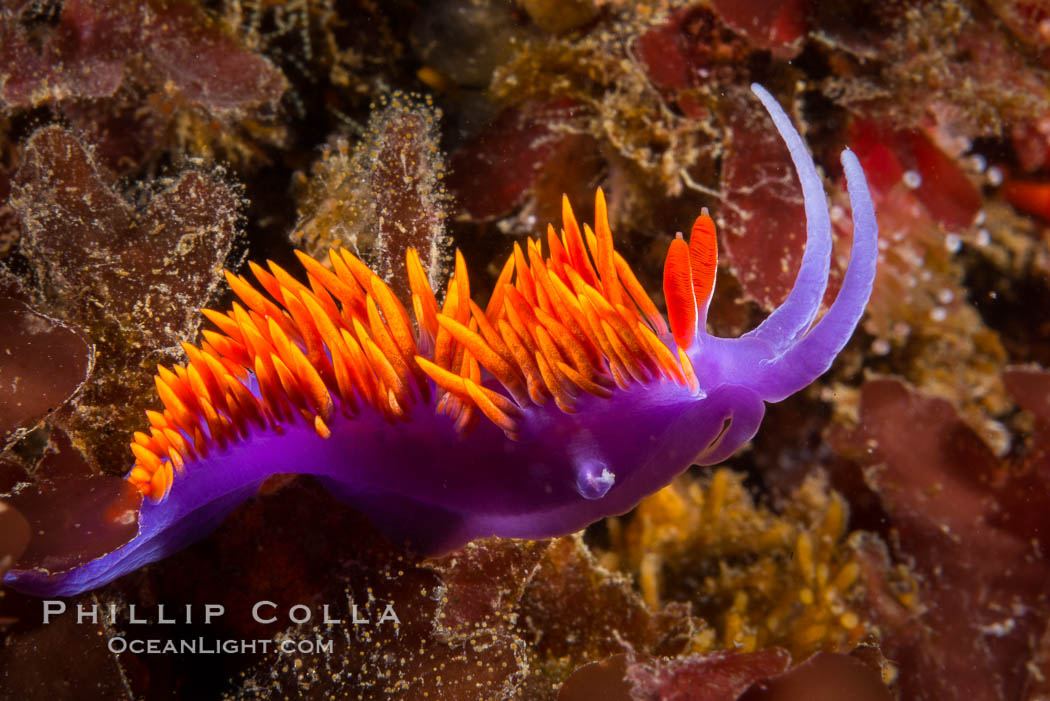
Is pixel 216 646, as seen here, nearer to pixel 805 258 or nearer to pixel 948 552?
pixel 805 258

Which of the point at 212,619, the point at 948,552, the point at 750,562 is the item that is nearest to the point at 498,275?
the point at 212,619

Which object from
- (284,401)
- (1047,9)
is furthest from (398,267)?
(1047,9)

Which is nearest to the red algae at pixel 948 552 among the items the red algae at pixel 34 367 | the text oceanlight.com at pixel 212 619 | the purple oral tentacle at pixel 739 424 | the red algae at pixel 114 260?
the purple oral tentacle at pixel 739 424

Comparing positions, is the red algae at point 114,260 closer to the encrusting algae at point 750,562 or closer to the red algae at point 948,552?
the encrusting algae at point 750,562

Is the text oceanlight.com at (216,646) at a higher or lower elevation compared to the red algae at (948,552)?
higher

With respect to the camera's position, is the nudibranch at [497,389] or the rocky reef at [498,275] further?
the rocky reef at [498,275]

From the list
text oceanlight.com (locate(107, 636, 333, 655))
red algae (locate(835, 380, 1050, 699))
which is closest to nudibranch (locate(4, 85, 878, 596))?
text oceanlight.com (locate(107, 636, 333, 655))

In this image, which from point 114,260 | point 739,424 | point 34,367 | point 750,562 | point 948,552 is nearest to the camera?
point 739,424

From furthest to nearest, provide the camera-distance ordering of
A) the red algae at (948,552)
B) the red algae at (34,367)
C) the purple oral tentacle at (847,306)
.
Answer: the red algae at (948,552)
the red algae at (34,367)
the purple oral tentacle at (847,306)
